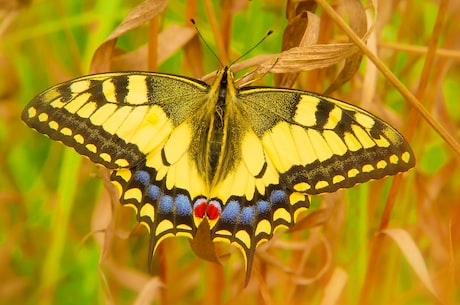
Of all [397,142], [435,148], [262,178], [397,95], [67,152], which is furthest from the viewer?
[435,148]

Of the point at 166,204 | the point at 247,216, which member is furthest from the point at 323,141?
the point at 166,204

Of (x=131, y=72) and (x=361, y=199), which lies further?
(x=361, y=199)

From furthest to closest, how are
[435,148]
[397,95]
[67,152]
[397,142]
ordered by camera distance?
[435,148], [397,95], [67,152], [397,142]

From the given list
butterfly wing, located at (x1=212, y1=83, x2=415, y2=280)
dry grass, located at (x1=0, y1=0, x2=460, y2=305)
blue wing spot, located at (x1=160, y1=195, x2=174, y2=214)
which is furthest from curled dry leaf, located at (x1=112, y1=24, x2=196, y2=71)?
blue wing spot, located at (x1=160, y1=195, x2=174, y2=214)

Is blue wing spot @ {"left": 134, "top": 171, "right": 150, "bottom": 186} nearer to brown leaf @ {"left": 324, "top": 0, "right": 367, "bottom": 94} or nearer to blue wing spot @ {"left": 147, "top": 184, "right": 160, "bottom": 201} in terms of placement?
blue wing spot @ {"left": 147, "top": 184, "right": 160, "bottom": 201}

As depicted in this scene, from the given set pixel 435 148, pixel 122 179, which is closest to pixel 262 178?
pixel 122 179

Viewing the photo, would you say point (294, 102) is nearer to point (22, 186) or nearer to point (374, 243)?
point (374, 243)

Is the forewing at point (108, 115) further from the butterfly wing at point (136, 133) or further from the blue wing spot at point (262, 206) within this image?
the blue wing spot at point (262, 206)
